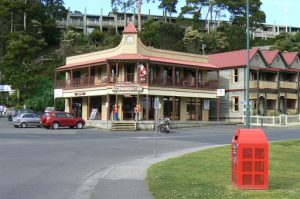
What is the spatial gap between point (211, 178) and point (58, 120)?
33763 millimetres

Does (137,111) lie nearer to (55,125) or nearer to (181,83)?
(55,125)

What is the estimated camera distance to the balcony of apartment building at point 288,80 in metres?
61.5

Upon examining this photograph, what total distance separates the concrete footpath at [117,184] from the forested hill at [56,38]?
50167mm

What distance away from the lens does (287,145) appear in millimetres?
26234

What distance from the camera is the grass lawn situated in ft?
34.9

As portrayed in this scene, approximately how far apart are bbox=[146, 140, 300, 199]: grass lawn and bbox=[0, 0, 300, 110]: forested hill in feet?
159

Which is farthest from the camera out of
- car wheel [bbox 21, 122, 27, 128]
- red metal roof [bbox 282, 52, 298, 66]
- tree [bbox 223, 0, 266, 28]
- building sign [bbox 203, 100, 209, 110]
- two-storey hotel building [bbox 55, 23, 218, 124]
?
tree [bbox 223, 0, 266, 28]

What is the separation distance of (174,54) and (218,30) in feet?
127

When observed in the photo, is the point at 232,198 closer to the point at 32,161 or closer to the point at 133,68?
the point at 32,161

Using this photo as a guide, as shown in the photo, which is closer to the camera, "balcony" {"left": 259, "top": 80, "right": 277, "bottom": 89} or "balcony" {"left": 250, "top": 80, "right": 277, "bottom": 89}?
"balcony" {"left": 250, "top": 80, "right": 277, "bottom": 89}

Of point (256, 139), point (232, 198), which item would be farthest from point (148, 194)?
point (256, 139)

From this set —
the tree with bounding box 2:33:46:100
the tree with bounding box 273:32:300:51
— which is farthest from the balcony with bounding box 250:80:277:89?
the tree with bounding box 2:33:46:100

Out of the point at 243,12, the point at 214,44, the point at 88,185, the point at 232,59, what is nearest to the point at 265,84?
the point at 232,59

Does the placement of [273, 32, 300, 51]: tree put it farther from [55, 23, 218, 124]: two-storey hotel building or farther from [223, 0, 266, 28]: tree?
[55, 23, 218, 124]: two-storey hotel building
